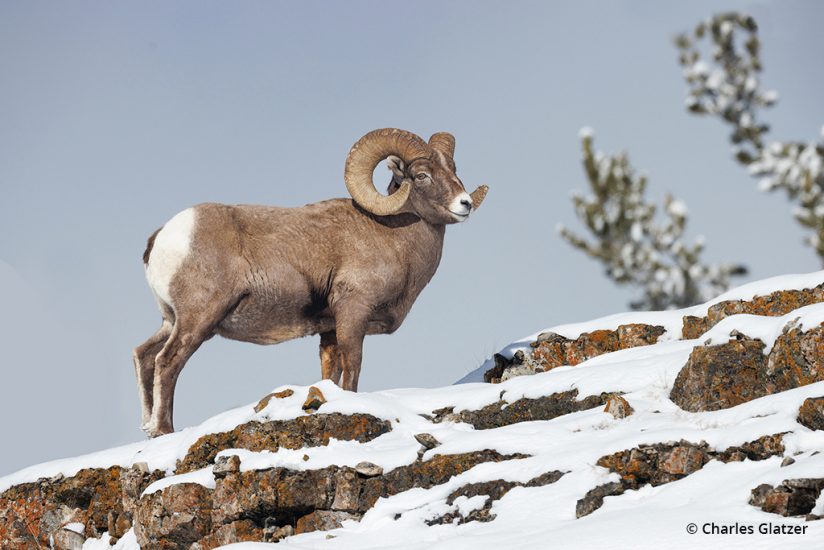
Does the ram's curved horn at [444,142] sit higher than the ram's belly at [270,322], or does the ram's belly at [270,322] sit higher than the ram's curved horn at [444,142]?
the ram's curved horn at [444,142]

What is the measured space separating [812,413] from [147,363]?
7.97 meters

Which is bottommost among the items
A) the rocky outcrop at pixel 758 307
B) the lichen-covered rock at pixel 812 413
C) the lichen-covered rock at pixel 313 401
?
the lichen-covered rock at pixel 812 413

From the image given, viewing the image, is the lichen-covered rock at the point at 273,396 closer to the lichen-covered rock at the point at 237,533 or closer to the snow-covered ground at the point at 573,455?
the snow-covered ground at the point at 573,455

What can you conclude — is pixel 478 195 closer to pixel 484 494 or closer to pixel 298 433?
pixel 298 433

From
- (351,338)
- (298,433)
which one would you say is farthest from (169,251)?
(298,433)

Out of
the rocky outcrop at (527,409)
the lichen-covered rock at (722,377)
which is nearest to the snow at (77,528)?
the rocky outcrop at (527,409)

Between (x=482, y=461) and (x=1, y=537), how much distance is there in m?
6.18

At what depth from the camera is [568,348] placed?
13.0 meters

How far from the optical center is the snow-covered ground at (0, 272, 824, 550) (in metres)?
7.49

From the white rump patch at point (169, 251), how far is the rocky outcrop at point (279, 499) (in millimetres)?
3293

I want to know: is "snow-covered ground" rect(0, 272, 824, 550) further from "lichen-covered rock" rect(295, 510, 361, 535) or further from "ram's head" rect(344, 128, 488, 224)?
"ram's head" rect(344, 128, 488, 224)

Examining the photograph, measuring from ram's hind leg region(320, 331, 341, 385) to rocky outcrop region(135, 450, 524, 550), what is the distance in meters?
3.78

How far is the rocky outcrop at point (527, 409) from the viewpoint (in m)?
10.6

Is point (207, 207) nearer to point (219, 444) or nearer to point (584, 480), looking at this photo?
point (219, 444)
